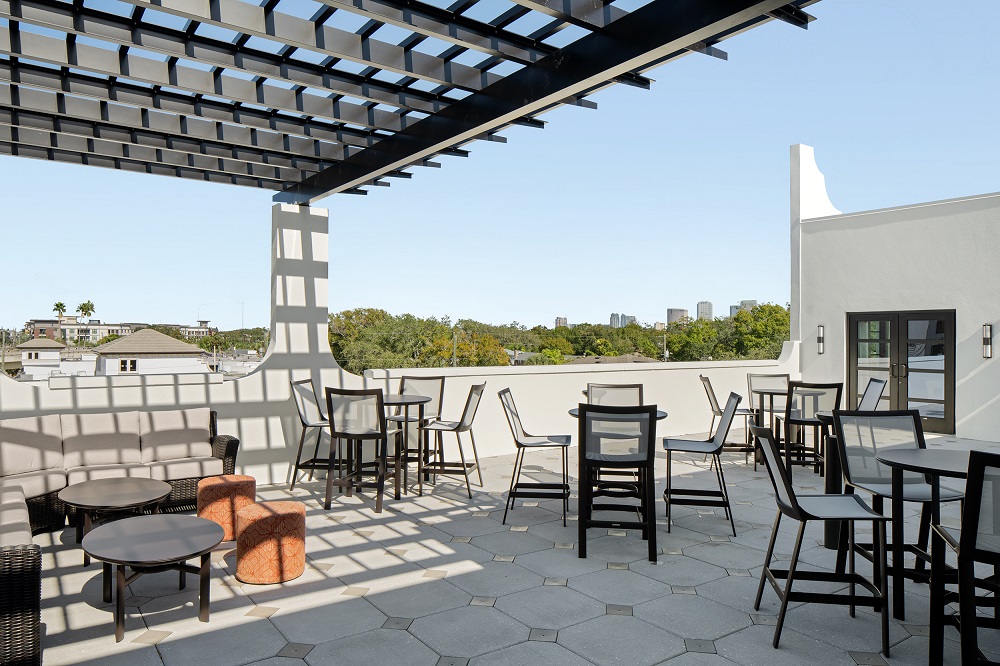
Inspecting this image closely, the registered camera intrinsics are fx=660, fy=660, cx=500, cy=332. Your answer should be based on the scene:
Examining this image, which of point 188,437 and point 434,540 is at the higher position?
point 188,437

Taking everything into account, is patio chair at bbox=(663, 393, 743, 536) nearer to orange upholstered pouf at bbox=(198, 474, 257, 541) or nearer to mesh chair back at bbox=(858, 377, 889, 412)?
mesh chair back at bbox=(858, 377, 889, 412)

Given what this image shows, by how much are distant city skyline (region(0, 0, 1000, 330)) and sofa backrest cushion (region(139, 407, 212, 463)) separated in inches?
383

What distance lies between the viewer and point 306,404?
6.59 m

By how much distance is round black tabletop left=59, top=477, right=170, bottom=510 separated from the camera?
3.95m

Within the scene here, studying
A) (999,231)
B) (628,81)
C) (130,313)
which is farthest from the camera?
(130,313)

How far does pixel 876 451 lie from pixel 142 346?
441 inches

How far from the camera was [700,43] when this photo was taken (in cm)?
375

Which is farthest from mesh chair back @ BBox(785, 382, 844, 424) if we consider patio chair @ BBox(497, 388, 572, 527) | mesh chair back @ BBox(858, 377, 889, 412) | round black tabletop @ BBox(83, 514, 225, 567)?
round black tabletop @ BBox(83, 514, 225, 567)

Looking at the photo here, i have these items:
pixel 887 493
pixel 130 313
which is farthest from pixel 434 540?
pixel 130 313

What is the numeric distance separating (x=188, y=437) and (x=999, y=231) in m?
10.6

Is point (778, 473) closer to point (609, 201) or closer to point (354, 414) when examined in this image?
point (354, 414)

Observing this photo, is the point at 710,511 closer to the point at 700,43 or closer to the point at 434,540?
the point at 434,540

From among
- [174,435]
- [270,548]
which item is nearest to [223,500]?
[270,548]

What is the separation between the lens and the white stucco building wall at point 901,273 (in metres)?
9.38
